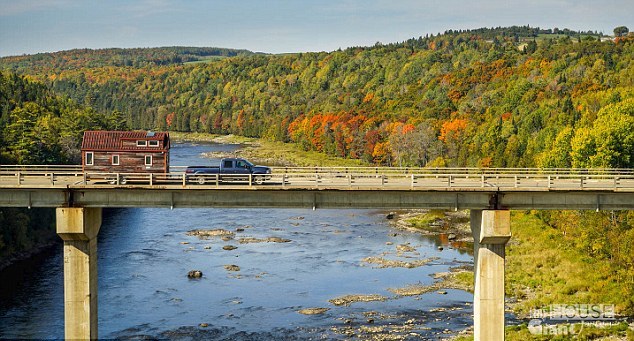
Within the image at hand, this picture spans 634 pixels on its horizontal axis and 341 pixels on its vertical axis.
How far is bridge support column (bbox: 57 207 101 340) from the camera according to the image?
60.5 m

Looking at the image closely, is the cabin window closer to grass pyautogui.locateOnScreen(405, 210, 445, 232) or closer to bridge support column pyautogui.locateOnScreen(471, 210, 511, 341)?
bridge support column pyautogui.locateOnScreen(471, 210, 511, 341)

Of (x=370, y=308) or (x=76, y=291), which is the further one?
(x=370, y=308)

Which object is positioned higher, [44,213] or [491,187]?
[491,187]

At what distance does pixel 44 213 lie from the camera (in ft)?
383

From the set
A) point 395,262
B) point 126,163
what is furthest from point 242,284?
point 126,163

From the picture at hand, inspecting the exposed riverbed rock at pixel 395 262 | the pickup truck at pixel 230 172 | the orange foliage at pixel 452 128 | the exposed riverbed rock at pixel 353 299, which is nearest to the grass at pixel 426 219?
the exposed riverbed rock at pixel 395 262

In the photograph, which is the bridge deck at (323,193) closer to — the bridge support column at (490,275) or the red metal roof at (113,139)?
the bridge support column at (490,275)

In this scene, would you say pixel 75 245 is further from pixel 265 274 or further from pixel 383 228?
pixel 383 228

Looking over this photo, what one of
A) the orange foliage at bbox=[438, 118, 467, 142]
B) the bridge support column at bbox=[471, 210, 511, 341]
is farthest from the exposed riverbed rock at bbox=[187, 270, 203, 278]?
the orange foliage at bbox=[438, 118, 467, 142]

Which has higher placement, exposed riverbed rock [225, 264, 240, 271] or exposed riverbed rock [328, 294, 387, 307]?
exposed riverbed rock [225, 264, 240, 271]

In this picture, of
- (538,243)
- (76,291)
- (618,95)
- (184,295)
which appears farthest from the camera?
(618,95)

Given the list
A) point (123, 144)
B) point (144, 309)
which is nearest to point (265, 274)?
point (144, 309)

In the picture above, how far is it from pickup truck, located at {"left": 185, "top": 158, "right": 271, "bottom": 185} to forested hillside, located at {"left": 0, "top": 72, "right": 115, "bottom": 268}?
1633 inches

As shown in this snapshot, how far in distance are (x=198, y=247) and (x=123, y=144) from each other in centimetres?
4404
